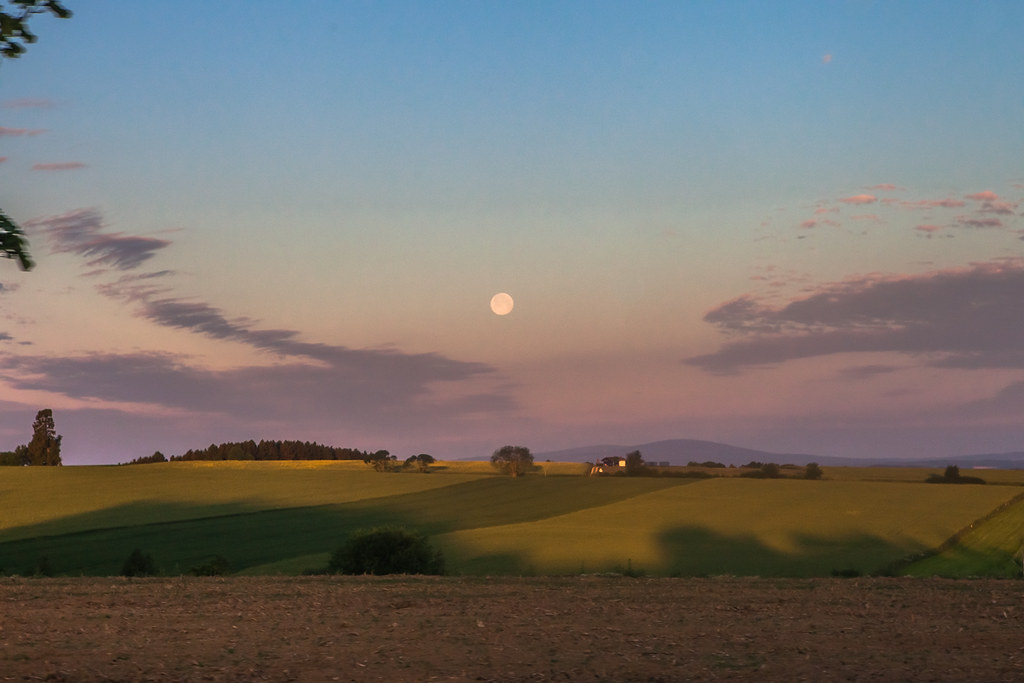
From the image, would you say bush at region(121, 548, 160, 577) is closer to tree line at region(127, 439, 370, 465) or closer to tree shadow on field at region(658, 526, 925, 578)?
tree shadow on field at region(658, 526, 925, 578)

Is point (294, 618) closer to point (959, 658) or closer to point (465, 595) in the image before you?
point (465, 595)

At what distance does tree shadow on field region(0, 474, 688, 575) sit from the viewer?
51156 millimetres

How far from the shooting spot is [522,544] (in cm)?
5259

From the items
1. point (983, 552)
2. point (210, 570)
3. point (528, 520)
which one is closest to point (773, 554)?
point (983, 552)

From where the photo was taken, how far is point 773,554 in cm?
5084

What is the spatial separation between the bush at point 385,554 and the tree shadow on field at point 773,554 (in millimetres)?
14739

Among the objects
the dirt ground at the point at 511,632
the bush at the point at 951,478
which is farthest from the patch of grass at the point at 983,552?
the bush at the point at 951,478

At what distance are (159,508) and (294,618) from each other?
5797cm

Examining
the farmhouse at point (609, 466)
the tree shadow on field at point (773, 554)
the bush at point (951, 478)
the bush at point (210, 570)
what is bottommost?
the tree shadow on field at point (773, 554)

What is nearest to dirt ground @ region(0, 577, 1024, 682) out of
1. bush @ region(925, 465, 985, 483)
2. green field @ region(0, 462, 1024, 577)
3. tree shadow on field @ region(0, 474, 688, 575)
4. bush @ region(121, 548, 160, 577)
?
bush @ region(121, 548, 160, 577)

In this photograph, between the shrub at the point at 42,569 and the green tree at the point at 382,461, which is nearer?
the shrub at the point at 42,569

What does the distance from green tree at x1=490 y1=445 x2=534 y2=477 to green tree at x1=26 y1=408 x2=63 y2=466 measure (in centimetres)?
4825

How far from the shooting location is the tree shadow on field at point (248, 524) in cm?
5116

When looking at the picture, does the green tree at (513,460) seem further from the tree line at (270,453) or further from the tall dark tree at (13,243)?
the tall dark tree at (13,243)
